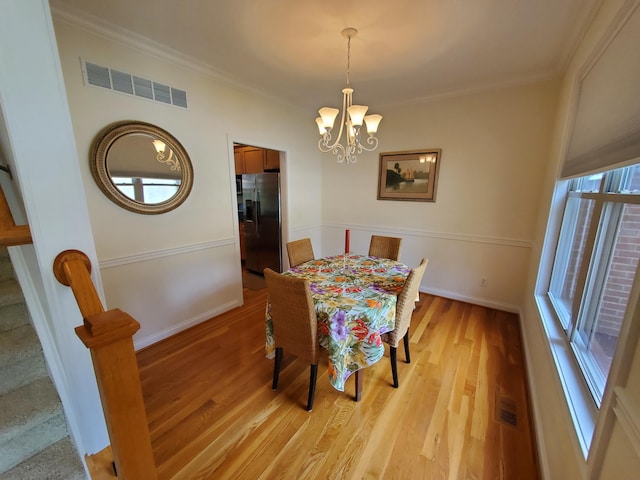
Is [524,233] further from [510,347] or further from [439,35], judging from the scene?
[439,35]

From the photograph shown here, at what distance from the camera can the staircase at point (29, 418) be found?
87cm

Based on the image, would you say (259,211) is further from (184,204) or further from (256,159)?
(184,204)

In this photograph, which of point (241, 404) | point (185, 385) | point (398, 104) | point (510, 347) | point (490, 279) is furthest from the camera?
point (398, 104)

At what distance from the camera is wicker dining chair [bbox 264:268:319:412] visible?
149 cm

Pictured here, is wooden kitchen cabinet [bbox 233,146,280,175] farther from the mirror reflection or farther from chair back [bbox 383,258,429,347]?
chair back [bbox 383,258,429,347]

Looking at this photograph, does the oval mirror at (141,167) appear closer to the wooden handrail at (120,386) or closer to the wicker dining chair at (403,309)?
the wooden handrail at (120,386)

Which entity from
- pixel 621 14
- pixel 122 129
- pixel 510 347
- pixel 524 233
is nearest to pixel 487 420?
pixel 510 347

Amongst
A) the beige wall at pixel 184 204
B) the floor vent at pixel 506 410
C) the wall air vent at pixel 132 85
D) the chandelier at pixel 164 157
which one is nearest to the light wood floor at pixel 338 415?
the floor vent at pixel 506 410

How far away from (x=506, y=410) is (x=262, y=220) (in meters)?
3.47

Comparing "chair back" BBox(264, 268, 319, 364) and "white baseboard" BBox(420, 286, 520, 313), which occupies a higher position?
"chair back" BBox(264, 268, 319, 364)

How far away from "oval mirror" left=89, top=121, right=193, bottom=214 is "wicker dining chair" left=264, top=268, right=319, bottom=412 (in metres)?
1.40

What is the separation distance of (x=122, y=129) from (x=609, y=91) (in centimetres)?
309

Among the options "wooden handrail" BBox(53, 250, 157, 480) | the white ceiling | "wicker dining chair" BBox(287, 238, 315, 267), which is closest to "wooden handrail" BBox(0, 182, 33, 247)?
"wooden handrail" BBox(53, 250, 157, 480)

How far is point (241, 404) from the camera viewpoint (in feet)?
5.70
